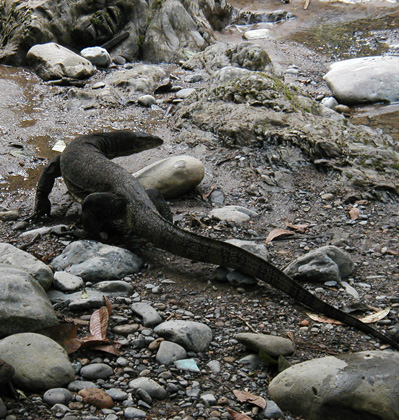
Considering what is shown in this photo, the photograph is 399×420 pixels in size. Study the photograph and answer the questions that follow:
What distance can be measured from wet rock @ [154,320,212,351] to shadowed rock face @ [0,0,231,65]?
26.9ft

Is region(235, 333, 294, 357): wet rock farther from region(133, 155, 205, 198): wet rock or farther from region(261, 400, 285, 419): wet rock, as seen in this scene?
region(133, 155, 205, 198): wet rock

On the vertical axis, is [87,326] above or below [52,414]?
below

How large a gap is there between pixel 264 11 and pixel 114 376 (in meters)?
15.4

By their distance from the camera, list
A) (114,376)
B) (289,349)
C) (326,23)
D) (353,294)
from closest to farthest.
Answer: (114,376) → (289,349) → (353,294) → (326,23)

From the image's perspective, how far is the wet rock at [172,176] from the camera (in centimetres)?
508

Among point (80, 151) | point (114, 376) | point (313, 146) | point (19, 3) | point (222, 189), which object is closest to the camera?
point (114, 376)

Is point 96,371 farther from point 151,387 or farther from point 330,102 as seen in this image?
point 330,102

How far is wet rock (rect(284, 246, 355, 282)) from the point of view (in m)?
3.70

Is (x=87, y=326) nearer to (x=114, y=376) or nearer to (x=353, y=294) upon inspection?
(x=114, y=376)

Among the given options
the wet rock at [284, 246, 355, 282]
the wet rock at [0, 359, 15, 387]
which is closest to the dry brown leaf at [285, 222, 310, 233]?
the wet rock at [284, 246, 355, 282]

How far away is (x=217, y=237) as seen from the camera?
446 centimetres

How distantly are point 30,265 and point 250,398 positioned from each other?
1683 millimetres

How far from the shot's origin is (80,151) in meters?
4.85

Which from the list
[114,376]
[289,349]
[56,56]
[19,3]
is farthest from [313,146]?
[19,3]
